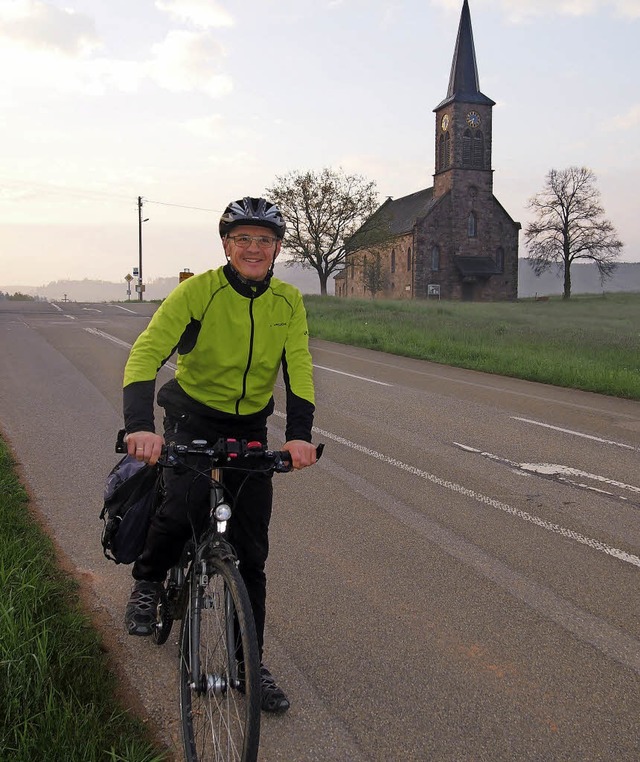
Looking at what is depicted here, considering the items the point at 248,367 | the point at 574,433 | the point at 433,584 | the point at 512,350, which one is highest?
the point at 248,367

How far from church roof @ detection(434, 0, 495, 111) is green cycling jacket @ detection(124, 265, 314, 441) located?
7289cm

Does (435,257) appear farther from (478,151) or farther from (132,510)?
A: (132,510)

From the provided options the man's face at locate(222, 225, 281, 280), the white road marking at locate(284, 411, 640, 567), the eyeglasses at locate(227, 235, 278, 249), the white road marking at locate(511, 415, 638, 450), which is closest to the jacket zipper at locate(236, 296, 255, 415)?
the man's face at locate(222, 225, 281, 280)

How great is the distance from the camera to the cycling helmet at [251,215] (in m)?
2.98

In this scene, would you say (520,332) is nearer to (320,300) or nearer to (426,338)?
(426,338)

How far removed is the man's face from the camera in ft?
9.94

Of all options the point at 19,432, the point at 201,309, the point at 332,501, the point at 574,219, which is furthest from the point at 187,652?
the point at 574,219

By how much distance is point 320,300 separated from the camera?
4928 cm

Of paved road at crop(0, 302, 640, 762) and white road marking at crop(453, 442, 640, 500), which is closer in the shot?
paved road at crop(0, 302, 640, 762)

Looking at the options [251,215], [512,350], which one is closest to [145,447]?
[251,215]

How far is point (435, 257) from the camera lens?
7200cm

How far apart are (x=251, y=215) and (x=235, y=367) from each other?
0.64 m

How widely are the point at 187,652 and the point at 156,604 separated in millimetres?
1001

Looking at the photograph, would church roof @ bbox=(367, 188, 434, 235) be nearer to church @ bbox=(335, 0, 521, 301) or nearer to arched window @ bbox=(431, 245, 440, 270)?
church @ bbox=(335, 0, 521, 301)
